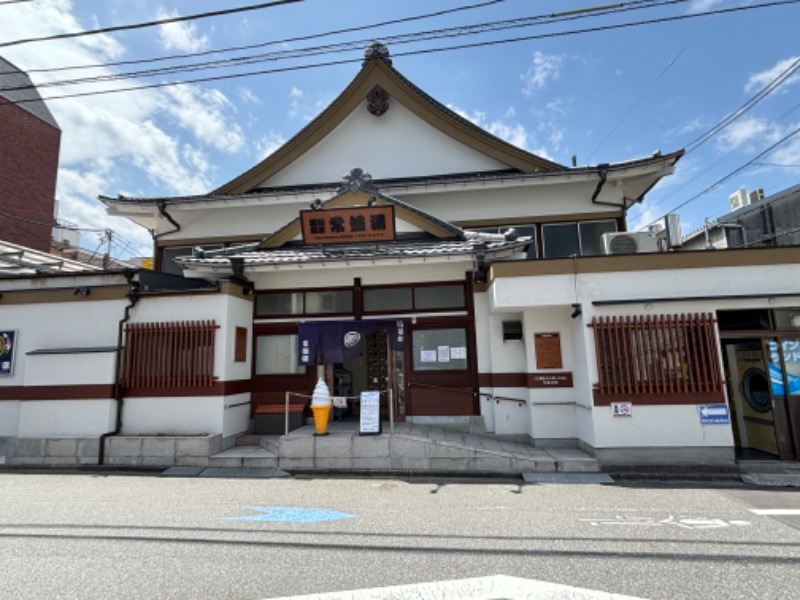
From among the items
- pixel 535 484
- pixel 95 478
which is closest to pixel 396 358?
pixel 535 484

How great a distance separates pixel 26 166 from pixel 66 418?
2423cm

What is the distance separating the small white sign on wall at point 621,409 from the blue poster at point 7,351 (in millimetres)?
12907

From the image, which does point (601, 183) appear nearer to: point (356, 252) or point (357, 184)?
point (357, 184)

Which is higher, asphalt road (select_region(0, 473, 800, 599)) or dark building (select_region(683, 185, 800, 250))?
dark building (select_region(683, 185, 800, 250))

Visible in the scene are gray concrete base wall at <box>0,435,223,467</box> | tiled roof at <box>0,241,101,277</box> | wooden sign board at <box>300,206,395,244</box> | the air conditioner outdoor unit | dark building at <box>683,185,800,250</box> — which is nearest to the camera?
gray concrete base wall at <box>0,435,223,467</box>

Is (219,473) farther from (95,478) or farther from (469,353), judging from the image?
(469,353)

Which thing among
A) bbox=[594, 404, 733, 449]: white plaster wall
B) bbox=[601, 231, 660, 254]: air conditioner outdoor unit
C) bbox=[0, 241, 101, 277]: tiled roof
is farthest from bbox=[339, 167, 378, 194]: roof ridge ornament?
bbox=[0, 241, 101, 277]: tiled roof

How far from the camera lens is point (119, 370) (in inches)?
358

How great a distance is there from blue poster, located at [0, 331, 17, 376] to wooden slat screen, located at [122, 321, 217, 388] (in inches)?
113

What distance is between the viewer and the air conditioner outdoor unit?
8617mm

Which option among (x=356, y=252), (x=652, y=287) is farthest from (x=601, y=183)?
(x=356, y=252)

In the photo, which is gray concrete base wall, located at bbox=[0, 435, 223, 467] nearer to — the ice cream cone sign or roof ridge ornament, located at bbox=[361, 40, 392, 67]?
the ice cream cone sign

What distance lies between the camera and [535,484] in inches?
275

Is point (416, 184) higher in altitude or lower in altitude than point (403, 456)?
higher
